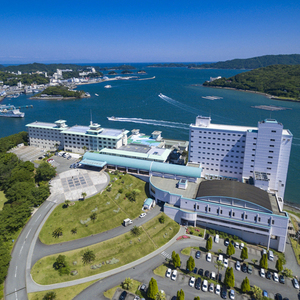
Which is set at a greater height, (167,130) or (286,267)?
(167,130)

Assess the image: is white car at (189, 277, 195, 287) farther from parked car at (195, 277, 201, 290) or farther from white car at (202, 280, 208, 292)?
white car at (202, 280, 208, 292)

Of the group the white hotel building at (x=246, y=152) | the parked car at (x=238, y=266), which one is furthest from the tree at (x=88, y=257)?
the white hotel building at (x=246, y=152)

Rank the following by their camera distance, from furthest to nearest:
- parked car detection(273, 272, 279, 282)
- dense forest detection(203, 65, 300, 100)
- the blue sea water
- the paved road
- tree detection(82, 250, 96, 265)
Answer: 1. dense forest detection(203, 65, 300, 100)
2. the blue sea water
3. tree detection(82, 250, 96, 265)
4. parked car detection(273, 272, 279, 282)
5. the paved road

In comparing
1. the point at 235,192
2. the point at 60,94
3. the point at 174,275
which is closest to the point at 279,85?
the point at 60,94

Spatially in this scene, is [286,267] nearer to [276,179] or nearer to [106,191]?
[276,179]

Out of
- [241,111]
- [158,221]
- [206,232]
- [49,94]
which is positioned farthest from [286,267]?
[49,94]

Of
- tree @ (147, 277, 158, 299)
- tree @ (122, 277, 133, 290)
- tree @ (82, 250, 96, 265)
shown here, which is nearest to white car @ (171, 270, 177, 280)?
tree @ (147, 277, 158, 299)
